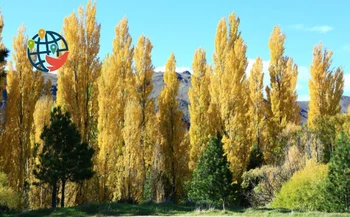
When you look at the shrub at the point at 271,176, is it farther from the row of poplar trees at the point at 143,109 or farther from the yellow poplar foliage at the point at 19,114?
the yellow poplar foliage at the point at 19,114

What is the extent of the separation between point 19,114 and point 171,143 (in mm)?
10627

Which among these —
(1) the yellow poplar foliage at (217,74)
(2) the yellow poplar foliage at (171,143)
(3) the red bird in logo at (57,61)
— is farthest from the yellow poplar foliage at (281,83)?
(3) the red bird in logo at (57,61)

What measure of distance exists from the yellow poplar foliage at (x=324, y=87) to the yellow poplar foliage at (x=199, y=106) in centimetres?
937

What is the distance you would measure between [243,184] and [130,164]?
26.4 ft

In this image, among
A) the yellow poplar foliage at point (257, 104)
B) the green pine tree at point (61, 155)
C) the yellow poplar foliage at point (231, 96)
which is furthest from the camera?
the yellow poplar foliage at point (257, 104)

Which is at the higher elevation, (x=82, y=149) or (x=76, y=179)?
(x=82, y=149)

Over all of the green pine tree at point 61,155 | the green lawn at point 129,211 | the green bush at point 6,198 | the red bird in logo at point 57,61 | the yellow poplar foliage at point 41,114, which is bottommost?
the green lawn at point 129,211

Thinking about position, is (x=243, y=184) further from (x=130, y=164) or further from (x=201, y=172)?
(x=130, y=164)

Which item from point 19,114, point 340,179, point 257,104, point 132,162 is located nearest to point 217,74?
point 257,104

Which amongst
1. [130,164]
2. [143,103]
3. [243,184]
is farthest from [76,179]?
[243,184]

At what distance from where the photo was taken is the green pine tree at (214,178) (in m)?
22.3

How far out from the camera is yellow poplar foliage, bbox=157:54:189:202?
1094 inches

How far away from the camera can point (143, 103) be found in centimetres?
2802

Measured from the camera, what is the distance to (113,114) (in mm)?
24109
